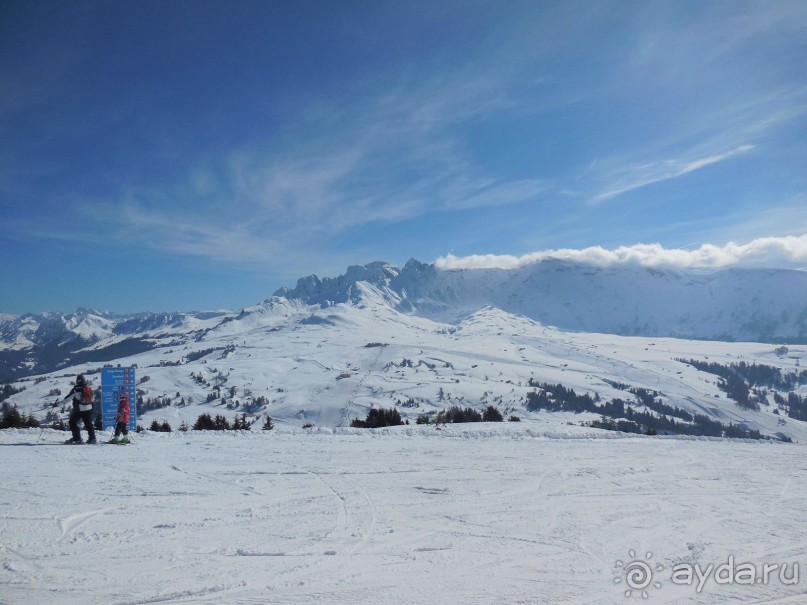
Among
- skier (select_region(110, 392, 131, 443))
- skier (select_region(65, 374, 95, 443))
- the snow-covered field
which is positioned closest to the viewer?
the snow-covered field

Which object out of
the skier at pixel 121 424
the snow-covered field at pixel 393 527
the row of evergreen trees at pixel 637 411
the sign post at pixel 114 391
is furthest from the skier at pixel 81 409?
A: the row of evergreen trees at pixel 637 411

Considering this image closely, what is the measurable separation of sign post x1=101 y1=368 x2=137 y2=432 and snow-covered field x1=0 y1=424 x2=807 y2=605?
5.71 metres

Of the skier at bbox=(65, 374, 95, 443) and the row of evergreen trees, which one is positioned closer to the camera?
the skier at bbox=(65, 374, 95, 443)

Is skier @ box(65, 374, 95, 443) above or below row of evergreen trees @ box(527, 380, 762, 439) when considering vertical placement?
above

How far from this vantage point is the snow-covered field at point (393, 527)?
15.8ft

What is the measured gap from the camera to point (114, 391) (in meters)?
18.5

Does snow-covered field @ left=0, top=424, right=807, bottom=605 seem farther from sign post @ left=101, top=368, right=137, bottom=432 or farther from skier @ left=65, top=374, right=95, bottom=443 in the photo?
sign post @ left=101, top=368, right=137, bottom=432

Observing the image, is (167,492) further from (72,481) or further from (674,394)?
(674,394)

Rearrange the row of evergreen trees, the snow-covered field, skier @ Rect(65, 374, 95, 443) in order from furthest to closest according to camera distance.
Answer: the row of evergreen trees → skier @ Rect(65, 374, 95, 443) → the snow-covered field

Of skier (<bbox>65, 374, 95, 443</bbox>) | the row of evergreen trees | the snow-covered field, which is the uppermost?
skier (<bbox>65, 374, 95, 443</bbox>)

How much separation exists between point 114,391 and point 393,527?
54.3 ft

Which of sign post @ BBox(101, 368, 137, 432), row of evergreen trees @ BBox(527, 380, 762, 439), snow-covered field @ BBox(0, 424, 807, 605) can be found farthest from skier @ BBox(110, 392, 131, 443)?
row of evergreen trees @ BBox(527, 380, 762, 439)

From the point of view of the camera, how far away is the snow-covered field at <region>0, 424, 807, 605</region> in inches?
189

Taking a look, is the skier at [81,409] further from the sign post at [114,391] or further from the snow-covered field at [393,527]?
the sign post at [114,391]
